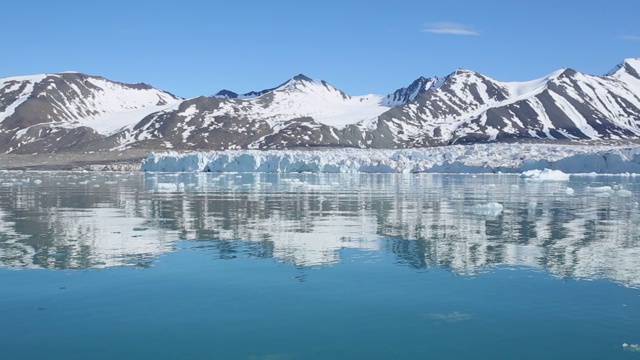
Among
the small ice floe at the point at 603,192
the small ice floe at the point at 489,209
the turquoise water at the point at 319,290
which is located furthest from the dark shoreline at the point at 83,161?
the turquoise water at the point at 319,290

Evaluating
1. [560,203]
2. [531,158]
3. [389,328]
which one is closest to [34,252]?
[389,328]

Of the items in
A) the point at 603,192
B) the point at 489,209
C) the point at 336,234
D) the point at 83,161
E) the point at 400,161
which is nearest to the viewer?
the point at 336,234

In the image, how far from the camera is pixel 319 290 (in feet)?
35.6

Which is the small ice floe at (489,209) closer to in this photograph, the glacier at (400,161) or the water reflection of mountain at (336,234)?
the water reflection of mountain at (336,234)

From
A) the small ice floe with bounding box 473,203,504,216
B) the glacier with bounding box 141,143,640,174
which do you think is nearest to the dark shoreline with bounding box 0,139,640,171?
the glacier with bounding box 141,143,640,174

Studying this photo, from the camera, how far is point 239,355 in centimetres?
755

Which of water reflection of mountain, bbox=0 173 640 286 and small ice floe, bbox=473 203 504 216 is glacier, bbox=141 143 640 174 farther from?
water reflection of mountain, bbox=0 173 640 286

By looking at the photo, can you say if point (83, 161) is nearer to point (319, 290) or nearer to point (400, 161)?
point (400, 161)

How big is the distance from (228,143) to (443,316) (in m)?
188

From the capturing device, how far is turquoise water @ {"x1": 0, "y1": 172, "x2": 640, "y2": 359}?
7.96 meters

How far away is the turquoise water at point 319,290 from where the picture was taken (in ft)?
26.1

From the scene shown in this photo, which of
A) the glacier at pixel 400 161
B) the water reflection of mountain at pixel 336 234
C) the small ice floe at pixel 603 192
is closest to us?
the water reflection of mountain at pixel 336 234

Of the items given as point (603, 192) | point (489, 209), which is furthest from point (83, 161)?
point (489, 209)

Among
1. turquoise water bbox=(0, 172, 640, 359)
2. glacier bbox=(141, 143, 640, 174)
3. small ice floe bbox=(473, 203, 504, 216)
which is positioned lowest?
turquoise water bbox=(0, 172, 640, 359)
